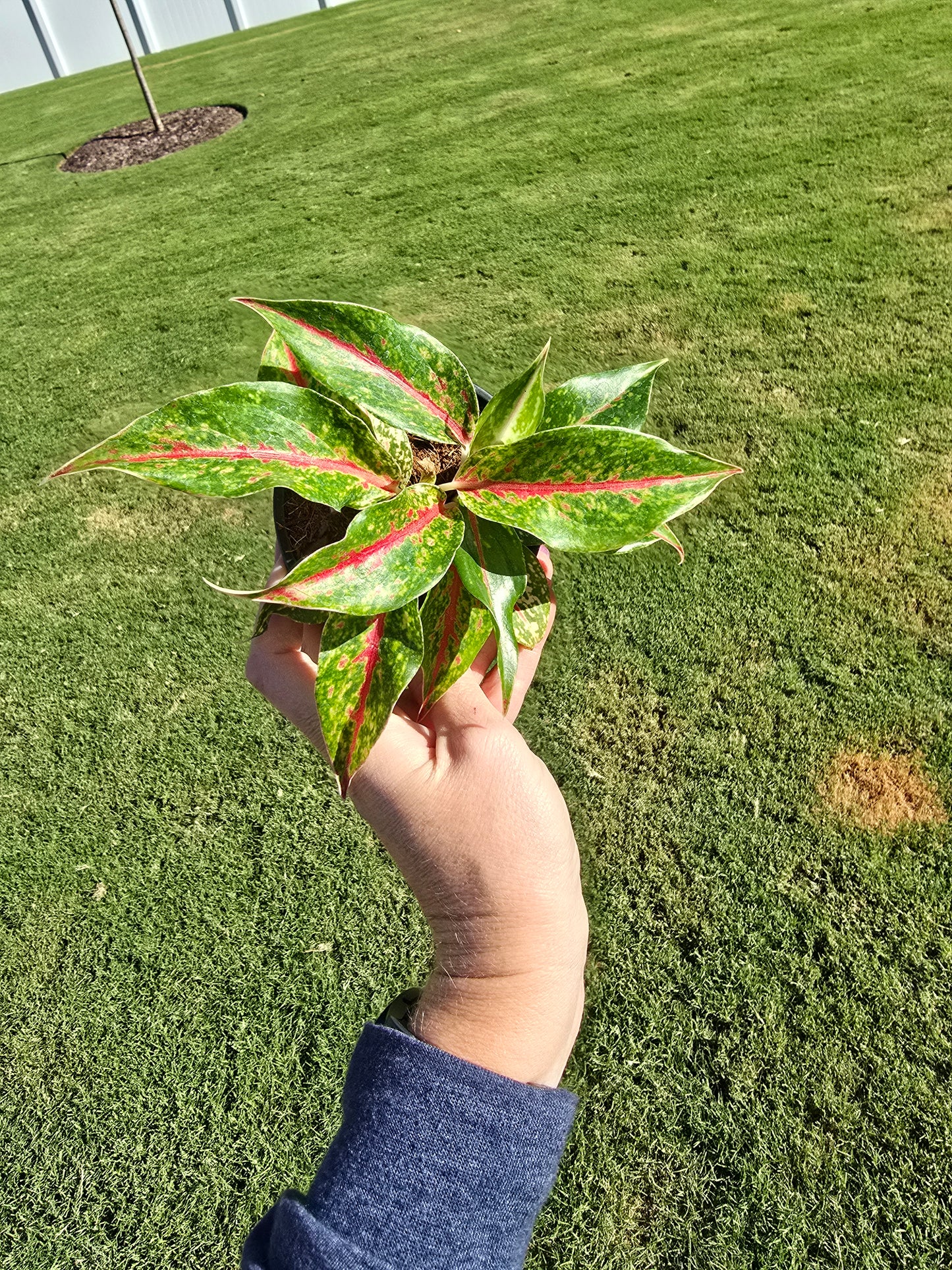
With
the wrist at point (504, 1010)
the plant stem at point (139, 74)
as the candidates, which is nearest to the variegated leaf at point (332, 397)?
the wrist at point (504, 1010)

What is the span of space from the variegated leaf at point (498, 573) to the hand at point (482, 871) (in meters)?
0.11

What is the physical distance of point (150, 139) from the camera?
7980 mm

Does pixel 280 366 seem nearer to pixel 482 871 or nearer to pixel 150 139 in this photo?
pixel 482 871

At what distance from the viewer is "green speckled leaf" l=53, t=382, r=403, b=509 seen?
0.72 metres

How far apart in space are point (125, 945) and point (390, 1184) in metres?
1.54

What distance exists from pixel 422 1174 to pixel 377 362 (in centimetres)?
86

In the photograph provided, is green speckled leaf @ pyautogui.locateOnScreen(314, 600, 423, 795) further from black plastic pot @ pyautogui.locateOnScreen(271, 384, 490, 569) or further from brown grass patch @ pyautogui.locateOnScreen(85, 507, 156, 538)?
brown grass patch @ pyautogui.locateOnScreen(85, 507, 156, 538)

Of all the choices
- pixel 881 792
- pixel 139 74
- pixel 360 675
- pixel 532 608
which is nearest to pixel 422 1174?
pixel 360 675

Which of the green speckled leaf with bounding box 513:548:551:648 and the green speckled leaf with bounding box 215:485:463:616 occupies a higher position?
the green speckled leaf with bounding box 215:485:463:616

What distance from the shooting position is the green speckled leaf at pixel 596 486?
30.4 inches

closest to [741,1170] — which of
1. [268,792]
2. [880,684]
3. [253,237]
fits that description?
[880,684]

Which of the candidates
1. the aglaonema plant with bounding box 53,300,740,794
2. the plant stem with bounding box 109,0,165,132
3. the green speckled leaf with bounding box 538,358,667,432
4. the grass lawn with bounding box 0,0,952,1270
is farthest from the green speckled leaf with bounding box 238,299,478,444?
the plant stem with bounding box 109,0,165,132

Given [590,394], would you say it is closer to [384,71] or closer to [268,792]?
[268,792]

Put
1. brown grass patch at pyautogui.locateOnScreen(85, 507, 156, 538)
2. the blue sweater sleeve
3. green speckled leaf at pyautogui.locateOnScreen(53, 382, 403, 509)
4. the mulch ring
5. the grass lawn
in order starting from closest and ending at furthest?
1. green speckled leaf at pyautogui.locateOnScreen(53, 382, 403, 509)
2. the blue sweater sleeve
3. the grass lawn
4. brown grass patch at pyautogui.locateOnScreen(85, 507, 156, 538)
5. the mulch ring
